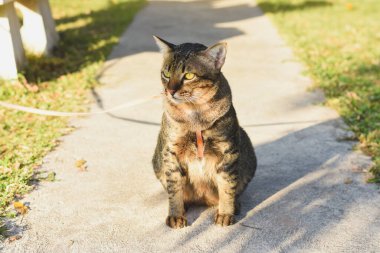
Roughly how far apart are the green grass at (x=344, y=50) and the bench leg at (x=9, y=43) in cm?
435

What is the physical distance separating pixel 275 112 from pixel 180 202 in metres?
2.93

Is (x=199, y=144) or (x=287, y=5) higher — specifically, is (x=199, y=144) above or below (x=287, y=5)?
above

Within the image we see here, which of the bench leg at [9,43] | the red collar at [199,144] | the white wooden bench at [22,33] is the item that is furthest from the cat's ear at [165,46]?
the bench leg at [9,43]

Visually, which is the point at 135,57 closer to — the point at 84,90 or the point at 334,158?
the point at 84,90

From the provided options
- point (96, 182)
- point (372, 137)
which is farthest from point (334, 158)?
point (96, 182)

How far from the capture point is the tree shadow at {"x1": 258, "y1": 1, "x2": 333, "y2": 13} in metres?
13.0

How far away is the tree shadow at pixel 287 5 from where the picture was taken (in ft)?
42.6

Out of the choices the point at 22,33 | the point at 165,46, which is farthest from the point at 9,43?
the point at 165,46

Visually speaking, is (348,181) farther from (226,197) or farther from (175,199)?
(175,199)

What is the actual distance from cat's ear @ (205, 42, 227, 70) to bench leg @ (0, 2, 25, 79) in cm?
433

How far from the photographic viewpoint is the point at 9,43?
270 inches

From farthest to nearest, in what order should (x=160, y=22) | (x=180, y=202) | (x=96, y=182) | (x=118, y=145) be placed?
(x=160, y=22)
(x=118, y=145)
(x=96, y=182)
(x=180, y=202)

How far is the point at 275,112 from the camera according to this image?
637 centimetres

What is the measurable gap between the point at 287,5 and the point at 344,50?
4800 mm
